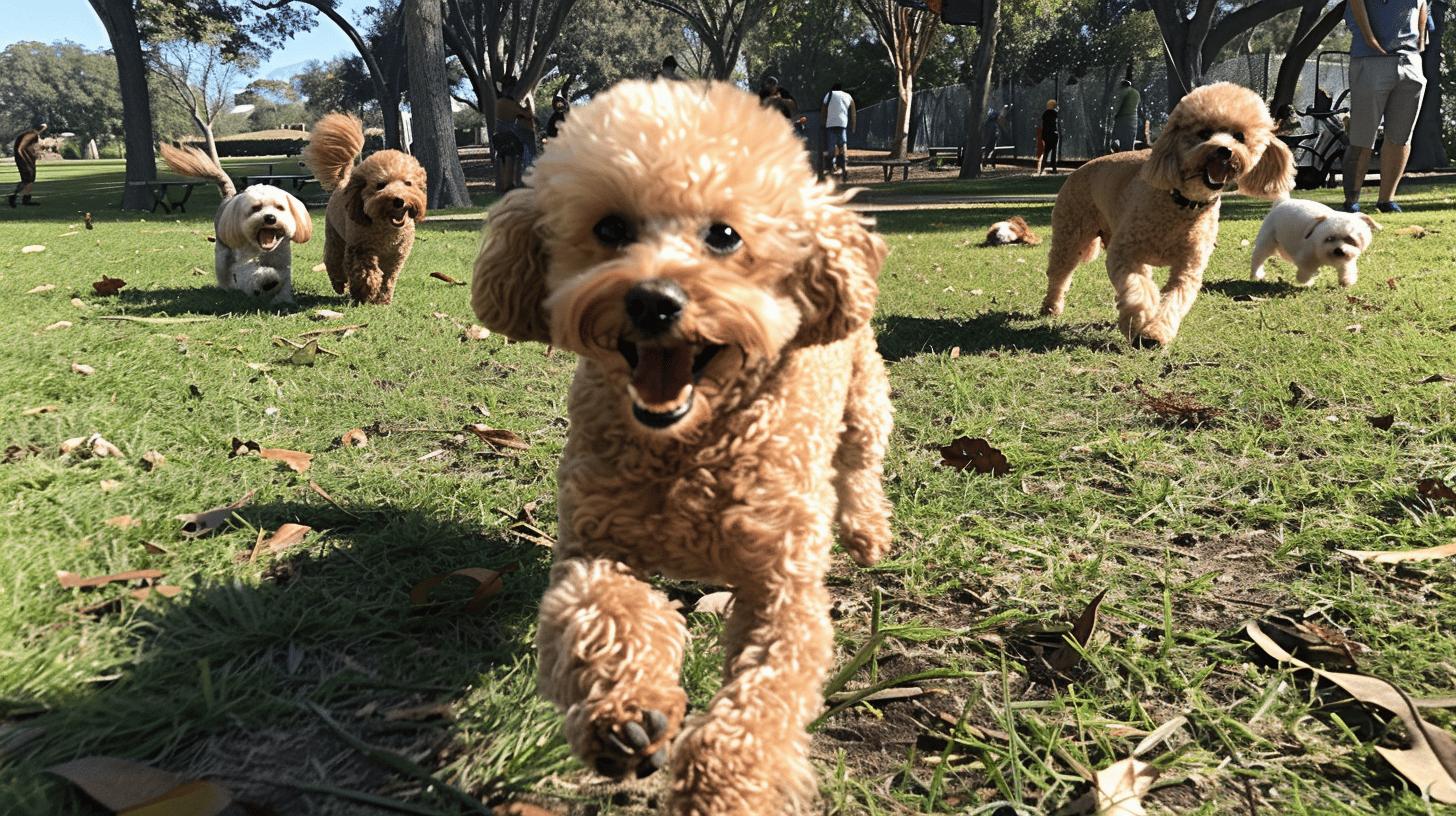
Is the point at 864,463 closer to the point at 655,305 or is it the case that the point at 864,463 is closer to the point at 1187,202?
the point at 655,305

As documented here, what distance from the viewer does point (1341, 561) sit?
8.73ft

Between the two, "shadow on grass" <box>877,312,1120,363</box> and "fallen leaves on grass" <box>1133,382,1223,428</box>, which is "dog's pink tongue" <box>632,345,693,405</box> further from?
"shadow on grass" <box>877,312,1120,363</box>

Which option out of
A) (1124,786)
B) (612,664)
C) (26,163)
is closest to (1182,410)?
(1124,786)

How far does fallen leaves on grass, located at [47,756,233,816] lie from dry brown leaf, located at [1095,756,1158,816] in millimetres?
1635

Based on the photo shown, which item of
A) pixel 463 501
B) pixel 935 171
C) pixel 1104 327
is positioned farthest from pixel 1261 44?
pixel 463 501

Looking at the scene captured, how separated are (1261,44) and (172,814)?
283ft

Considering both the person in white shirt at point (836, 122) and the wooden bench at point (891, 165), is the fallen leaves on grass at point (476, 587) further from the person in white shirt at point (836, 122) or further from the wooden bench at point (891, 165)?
the wooden bench at point (891, 165)

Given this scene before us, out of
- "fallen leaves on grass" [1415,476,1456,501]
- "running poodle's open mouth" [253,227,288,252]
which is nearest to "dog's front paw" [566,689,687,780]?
"fallen leaves on grass" [1415,476,1456,501]

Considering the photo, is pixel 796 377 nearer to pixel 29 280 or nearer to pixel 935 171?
pixel 29 280

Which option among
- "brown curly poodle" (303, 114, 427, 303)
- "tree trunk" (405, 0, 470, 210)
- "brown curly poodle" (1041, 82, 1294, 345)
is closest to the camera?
"brown curly poodle" (1041, 82, 1294, 345)

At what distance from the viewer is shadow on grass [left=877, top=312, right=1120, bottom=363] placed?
18.2ft

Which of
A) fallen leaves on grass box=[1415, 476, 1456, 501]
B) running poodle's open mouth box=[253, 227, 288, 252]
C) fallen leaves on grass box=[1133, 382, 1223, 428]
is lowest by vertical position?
fallen leaves on grass box=[1415, 476, 1456, 501]

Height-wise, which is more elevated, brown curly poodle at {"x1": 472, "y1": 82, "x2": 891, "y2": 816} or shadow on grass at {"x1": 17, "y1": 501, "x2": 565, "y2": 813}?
brown curly poodle at {"x1": 472, "y1": 82, "x2": 891, "y2": 816}

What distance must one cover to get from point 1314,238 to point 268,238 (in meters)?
8.12
